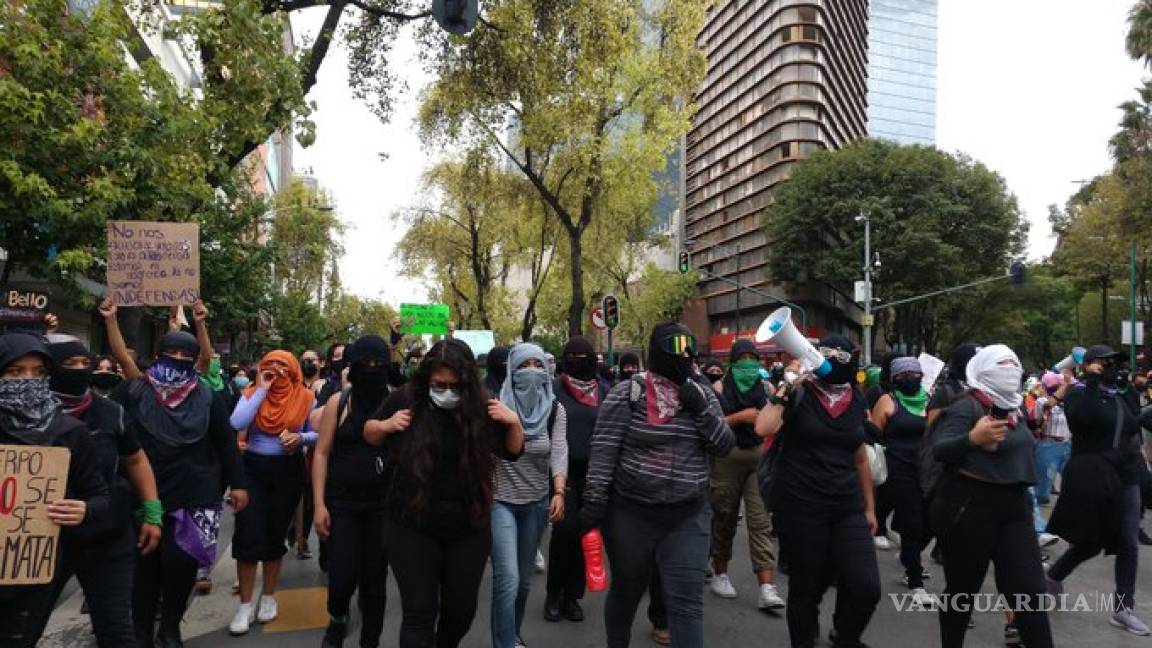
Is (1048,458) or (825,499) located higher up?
(825,499)

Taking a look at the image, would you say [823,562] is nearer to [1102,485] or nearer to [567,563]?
[567,563]

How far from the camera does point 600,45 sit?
14.4 meters

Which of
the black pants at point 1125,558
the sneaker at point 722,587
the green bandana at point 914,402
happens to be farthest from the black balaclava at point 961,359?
the sneaker at point 722,587

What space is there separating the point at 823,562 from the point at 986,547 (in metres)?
0.78

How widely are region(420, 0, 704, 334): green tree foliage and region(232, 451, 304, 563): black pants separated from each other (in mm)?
9161

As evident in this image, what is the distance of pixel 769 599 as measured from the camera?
568 cm

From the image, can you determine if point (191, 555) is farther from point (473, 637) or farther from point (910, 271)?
point (910, 271)

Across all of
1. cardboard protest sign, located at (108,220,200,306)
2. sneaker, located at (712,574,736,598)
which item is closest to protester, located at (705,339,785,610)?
sneaker, located at (712,574,736,598)

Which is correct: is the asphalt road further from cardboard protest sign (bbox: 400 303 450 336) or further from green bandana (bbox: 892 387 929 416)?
cardboard protest sign (bbox: 400 303 450 336)

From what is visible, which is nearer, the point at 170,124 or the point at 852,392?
the point at 852,392

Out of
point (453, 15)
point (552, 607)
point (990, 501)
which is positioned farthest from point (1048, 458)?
point (453, 15)

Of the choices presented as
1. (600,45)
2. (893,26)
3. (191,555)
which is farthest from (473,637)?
(893,26)

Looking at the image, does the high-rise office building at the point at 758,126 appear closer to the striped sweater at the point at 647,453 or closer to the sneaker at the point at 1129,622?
the sneaker at the point at 1129,622

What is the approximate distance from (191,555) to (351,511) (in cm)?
93
